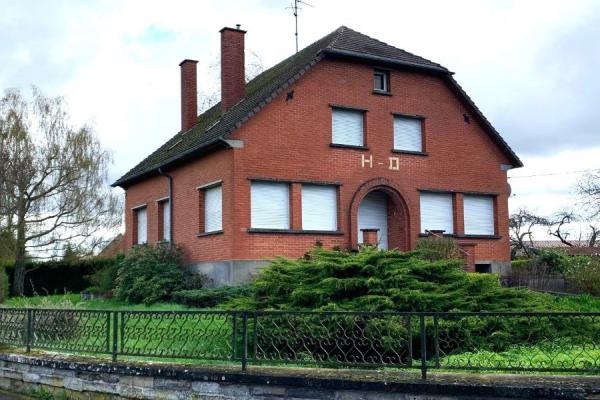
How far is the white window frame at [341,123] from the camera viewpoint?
784 inches

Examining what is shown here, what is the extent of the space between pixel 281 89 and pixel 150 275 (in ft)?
19.8

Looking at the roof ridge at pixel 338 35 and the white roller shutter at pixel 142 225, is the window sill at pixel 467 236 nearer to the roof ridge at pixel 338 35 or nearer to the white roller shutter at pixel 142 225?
the roof ridge at pixel 338 35

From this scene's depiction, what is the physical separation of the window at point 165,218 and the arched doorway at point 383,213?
5989mm

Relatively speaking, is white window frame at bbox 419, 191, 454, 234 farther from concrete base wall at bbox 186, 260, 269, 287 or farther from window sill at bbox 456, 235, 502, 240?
concrete base wall at bbox 186, 260, 269, 287

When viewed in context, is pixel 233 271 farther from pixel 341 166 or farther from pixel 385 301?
pixel 385 301

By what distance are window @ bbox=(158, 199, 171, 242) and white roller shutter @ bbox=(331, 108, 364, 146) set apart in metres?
5.85

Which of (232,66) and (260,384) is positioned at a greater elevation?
(232,66)

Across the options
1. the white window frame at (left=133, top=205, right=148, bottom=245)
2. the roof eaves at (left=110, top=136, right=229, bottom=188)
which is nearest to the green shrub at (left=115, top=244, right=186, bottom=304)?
the roof eaves at (left=110, top=136, right=229, bottom=188)

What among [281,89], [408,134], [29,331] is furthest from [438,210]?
[29,331]

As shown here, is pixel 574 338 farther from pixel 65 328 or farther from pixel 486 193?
pixel 486 193

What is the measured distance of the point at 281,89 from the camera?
61.6ft

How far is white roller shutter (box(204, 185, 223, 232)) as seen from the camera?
62.2ft

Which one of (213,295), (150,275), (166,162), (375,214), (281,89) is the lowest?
(213,295)

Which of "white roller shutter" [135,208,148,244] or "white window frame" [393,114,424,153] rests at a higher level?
"white window frame" [393,114,424,153]
